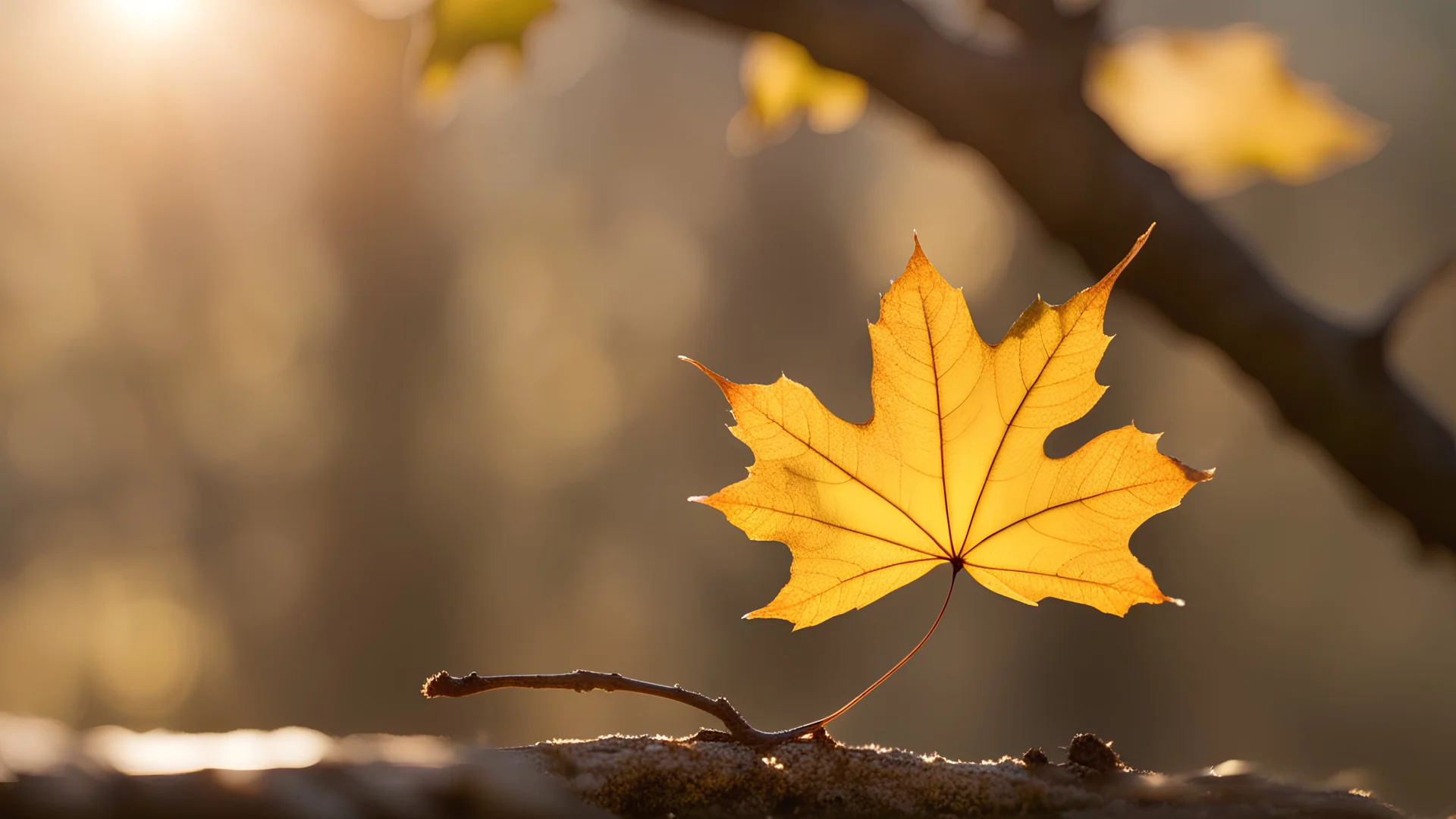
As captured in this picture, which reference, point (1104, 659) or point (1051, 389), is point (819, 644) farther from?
point (1051, 389)

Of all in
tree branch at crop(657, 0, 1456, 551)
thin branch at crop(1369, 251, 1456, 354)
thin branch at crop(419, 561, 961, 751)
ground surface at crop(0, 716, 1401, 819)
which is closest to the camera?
ground surface at crop(0, 716, 1401, 819)

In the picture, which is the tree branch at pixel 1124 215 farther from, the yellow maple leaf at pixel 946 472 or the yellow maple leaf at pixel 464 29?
the yellow maple leaf at pixel 946 472

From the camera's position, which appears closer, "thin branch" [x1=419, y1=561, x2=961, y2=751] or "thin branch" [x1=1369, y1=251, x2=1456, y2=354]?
"thin branch" [x1=419, y1=561, x2=961, y2=751]

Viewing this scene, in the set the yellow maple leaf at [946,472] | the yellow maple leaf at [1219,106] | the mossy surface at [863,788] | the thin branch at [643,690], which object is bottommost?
the mossy surface at [863,788]

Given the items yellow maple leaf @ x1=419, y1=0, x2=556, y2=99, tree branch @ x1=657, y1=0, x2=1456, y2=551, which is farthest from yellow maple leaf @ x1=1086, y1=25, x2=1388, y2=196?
yellow maple leaf @ x1=419, y1=0, x2=556, y2=99

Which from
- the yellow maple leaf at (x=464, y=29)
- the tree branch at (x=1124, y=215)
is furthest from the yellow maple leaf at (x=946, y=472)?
the yellow maple leaf at (x=464, y=29)

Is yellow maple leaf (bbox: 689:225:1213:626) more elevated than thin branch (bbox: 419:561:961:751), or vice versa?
yellow maple leaf (bbox: 689:225:1213:626)

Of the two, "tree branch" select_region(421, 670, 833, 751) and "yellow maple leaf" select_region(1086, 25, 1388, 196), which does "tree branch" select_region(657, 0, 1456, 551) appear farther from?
"tree branch" select_region(421, 670, 833, 751)
